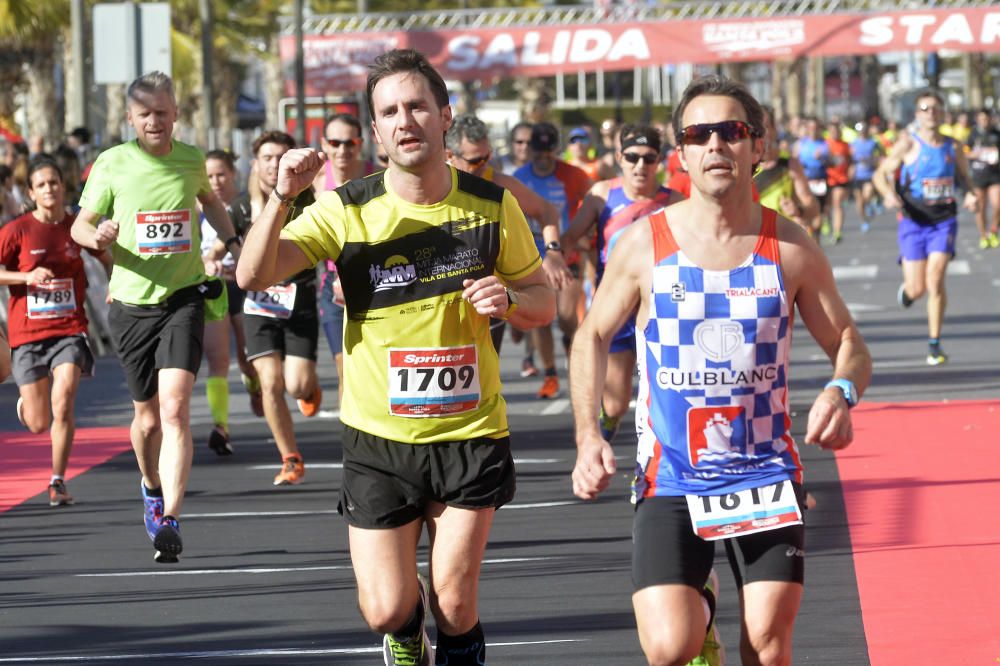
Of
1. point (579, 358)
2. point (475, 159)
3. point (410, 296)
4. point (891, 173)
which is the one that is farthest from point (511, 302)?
point (891, 173)

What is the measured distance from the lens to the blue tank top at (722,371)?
486 cm

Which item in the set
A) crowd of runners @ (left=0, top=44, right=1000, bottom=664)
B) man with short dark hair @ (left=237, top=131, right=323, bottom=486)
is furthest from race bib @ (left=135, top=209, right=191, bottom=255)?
crowd of runners @ (left=0, top=44, right=1000, bottom=664)

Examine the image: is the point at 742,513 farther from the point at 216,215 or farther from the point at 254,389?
the point at 254,389

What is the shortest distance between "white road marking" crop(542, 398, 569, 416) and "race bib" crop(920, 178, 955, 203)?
11.7 ft

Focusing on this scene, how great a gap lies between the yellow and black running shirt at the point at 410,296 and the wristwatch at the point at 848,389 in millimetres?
1106

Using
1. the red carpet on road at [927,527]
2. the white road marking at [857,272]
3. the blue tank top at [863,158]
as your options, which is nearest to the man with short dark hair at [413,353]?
the red carpet on road at [927,527]

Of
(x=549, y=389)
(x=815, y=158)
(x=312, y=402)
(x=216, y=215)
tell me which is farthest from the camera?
(x=815, y=158)

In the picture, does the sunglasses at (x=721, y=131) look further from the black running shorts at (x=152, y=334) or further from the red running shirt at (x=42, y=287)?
the red running shirt at (x=42, y=287)

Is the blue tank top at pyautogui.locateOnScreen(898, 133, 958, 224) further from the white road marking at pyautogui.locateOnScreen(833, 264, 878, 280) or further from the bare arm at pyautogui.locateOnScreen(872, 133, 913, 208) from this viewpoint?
the white road marking at pyautogui.locateOnScreen(833, 264, 878, 280)

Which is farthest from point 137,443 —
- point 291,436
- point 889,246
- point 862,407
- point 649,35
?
point 649,35

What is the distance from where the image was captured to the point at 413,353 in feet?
17.6

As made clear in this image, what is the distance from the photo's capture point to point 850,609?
23.5 feet

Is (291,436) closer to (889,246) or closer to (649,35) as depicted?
(889,246)

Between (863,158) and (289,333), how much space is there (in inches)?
1053
